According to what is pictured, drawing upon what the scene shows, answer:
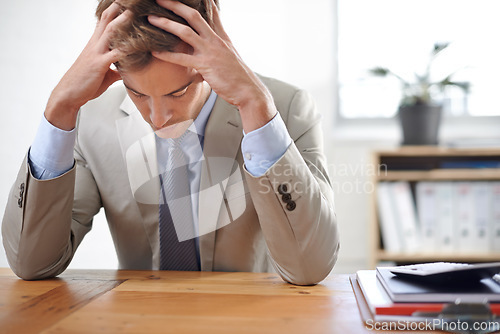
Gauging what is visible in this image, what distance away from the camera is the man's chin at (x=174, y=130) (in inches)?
44.3

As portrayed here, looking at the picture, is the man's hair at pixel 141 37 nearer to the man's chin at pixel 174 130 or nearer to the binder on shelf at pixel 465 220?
the man's chin at pixel 174 130

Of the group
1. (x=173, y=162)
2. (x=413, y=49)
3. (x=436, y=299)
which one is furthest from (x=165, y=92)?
(x=413, y=49)

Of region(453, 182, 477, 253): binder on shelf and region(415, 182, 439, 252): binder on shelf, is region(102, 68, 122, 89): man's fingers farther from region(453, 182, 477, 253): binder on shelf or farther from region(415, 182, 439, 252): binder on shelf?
region(453, 182, 477, 253): binder on shelf

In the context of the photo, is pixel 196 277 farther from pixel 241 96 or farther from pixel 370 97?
pixel 370 97

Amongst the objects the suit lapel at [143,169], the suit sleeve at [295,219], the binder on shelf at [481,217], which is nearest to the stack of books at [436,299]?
the suit sleeve at [295,219]

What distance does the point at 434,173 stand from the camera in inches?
92.3

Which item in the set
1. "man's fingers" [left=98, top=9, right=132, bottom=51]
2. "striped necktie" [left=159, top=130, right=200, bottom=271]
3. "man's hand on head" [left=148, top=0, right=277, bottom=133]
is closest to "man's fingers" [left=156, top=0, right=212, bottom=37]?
"man's hand on head" [left=148, top=0, right=277, bottom=133]

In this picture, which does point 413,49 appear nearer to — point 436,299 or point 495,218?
point 495,218

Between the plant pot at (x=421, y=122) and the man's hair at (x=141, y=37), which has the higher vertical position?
the man's hair at (x=141, y=37)

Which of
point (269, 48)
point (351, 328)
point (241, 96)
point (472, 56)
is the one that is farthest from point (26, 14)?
point (472, 56)

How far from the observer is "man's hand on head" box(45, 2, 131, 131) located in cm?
98

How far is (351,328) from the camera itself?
640 mm

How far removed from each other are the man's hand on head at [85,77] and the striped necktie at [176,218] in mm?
275

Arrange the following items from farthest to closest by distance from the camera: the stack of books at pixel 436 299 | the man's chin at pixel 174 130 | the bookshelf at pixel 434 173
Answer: the bookshelf at pixel 434 173
the man's chin at pixel 174 130
the stack of books at pixel 436 299
